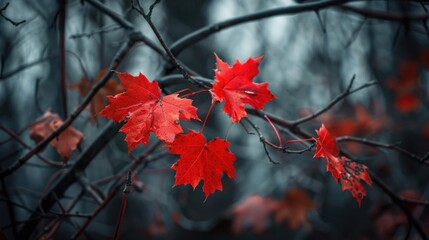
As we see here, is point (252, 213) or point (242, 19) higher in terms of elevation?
point (242, 19)

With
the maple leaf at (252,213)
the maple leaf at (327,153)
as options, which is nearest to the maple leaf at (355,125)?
the maple leaf at (252,213)

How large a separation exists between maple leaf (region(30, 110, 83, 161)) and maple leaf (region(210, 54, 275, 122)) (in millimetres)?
660

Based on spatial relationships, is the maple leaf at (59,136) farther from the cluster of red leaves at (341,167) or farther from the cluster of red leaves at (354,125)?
the cluster of red leaves at (354,125)

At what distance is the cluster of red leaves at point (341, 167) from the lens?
0.94m

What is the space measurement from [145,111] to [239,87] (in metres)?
0.27

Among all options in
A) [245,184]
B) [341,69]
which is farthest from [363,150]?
[245,184]

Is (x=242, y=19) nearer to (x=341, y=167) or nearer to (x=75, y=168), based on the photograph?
(x=341, y=167)

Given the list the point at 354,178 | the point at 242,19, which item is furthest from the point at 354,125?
the point at 354,178

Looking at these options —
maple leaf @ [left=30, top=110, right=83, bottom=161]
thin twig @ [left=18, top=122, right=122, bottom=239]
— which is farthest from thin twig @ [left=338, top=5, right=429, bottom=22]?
maple leaf @ [left=30, top=110, right=83, bottom=161]

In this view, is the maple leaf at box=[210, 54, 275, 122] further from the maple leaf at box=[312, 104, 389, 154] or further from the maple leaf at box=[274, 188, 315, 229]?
the maple leaf at box=[312, 104, 389, 154]

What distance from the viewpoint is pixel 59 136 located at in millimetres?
1323

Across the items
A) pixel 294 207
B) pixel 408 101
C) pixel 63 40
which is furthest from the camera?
pixel 408 101

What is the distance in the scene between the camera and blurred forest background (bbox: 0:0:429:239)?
1404 millimetres

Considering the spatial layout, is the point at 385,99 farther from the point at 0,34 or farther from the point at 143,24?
the point at 0,34
